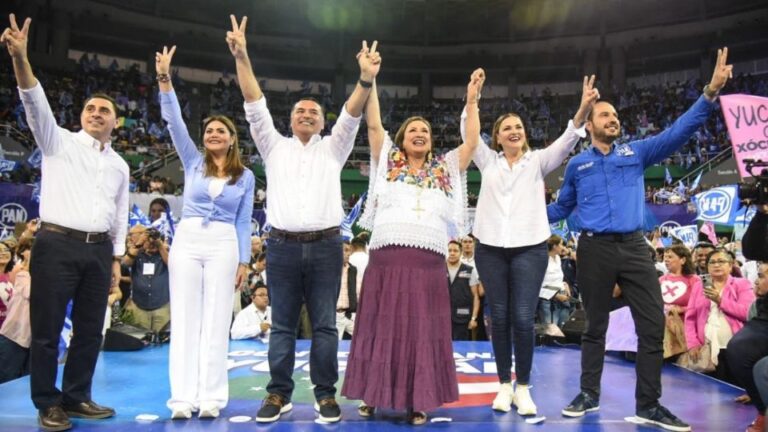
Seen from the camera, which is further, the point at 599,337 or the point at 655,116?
the point at 655,116

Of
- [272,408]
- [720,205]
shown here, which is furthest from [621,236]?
[720,205]

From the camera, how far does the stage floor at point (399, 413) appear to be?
2844 mm

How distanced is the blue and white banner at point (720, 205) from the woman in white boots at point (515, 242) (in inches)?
231

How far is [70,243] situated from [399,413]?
193 cm

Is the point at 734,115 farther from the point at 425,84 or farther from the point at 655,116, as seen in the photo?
the point at 425,84

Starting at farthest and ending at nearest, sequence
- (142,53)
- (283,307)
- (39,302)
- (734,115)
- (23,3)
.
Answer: (142,53) → (23,3) → (734,115) → (283,307) → (39,302)

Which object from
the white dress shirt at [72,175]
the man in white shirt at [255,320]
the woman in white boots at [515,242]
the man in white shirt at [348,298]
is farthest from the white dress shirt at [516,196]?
the man in white shirt at [255,320]

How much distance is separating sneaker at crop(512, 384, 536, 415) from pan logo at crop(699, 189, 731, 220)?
6.25 meters

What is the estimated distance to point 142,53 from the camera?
2328cm

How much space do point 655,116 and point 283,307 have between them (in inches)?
856

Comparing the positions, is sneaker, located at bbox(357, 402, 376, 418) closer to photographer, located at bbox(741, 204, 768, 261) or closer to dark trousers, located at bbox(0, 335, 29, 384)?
photographer, located at bbox(741, 204, 768, 261)

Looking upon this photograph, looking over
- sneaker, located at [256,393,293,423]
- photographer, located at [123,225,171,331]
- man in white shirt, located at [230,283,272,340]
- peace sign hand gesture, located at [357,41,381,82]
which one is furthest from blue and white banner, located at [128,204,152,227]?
peace sign hand gesture, located at [357,41,381,82]

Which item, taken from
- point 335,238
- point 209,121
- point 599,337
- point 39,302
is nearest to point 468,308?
point 599,337

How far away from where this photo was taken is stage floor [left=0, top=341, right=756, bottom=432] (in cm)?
284
